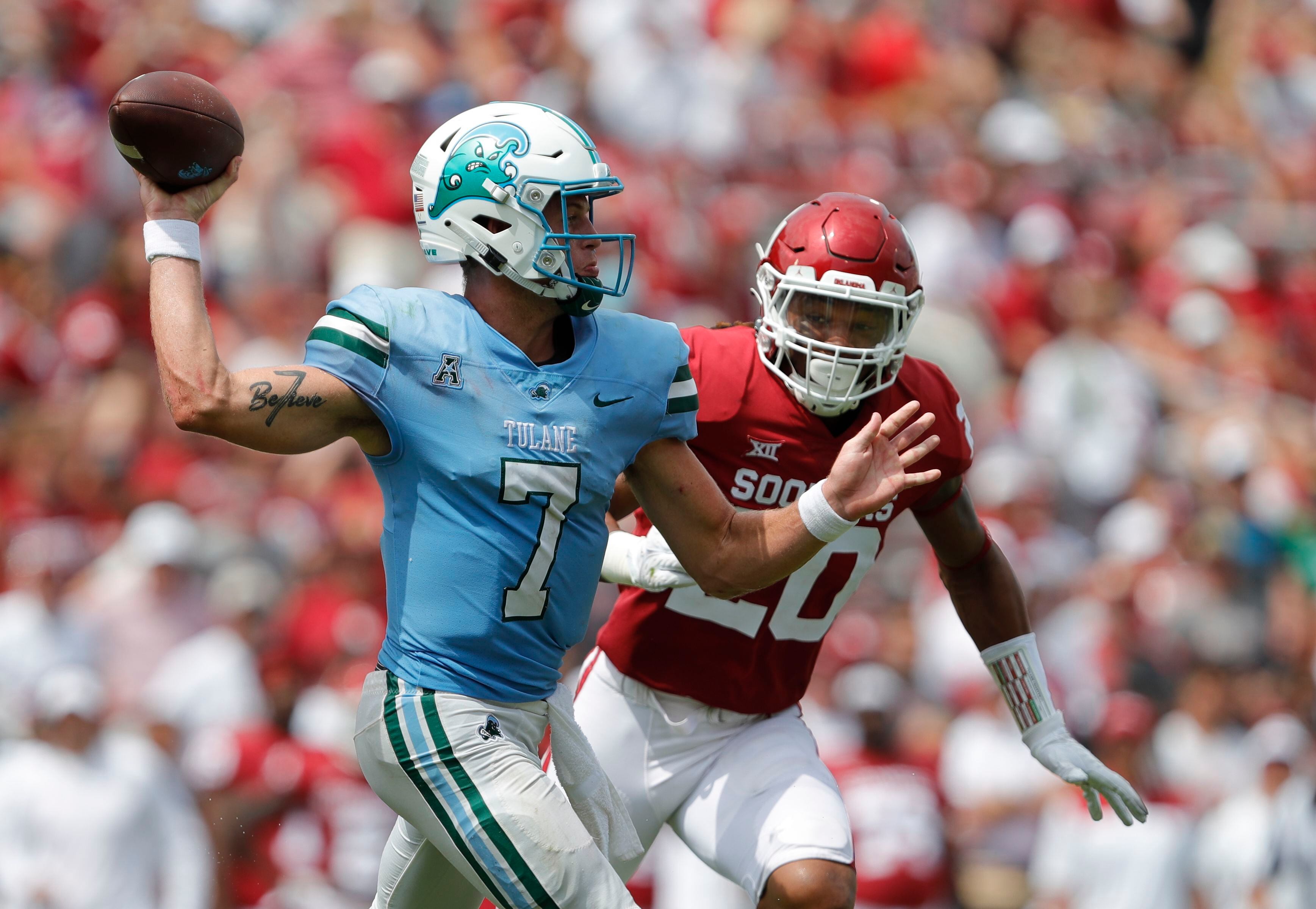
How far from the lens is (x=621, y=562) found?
4.25 meters

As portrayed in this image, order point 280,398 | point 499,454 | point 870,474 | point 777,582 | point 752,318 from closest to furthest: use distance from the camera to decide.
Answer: point 280,398, point 499,454, point 870,474, point 777,582, point 752,318

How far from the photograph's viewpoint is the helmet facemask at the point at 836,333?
4.12 meters

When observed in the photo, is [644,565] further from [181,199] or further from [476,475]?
[181,199]

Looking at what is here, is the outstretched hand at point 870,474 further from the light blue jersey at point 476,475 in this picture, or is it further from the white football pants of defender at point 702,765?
the white football pants of defender at point 702,765

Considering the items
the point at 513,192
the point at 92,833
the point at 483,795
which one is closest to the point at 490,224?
the point at 513,192

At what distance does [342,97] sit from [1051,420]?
4.76m

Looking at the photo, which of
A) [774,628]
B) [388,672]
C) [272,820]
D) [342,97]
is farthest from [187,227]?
[342,97]

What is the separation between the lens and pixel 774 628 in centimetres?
438

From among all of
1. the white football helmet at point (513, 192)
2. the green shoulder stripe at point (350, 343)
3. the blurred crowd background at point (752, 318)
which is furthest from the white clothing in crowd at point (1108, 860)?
the green shoulder stripe at point (350, 343)

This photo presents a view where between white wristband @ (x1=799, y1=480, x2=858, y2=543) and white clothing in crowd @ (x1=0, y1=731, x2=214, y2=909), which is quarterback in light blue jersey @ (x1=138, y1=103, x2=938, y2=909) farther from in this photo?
white clothing in crowd @ (x1=0, y1=731, x2=214, y2=909)

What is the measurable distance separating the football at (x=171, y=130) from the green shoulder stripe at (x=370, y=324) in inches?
16.2

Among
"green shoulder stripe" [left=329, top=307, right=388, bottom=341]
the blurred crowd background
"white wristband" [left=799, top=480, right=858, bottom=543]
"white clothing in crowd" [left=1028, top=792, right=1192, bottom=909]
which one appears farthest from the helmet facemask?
"white clothing in crowd" [left=1028, top=792, right=1192, bottom=909]

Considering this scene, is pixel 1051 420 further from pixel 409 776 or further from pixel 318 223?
pixel 409 776

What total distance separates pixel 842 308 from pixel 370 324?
139 cm
